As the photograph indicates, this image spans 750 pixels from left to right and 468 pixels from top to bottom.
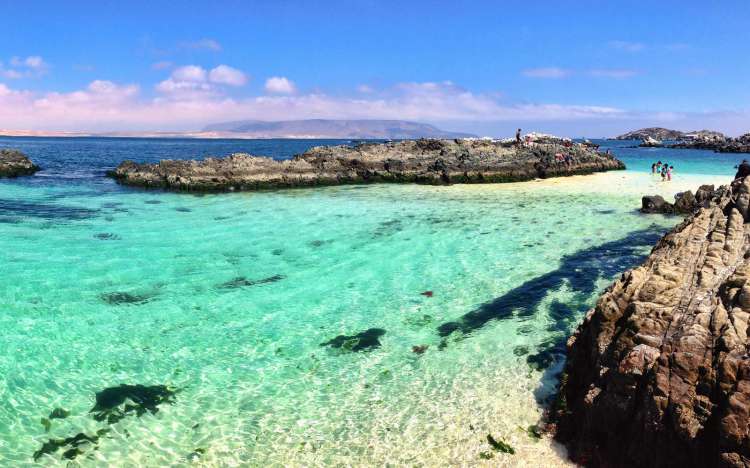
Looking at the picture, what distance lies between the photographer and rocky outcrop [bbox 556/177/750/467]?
606cm

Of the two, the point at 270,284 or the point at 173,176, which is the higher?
the point at 173,176

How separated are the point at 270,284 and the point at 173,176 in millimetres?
29883

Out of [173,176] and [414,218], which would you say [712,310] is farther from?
[173,176]

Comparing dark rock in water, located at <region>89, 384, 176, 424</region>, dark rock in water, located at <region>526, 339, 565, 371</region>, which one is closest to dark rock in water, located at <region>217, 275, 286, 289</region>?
dark rock in water, located at <region>89, 384, 176, 424</region>

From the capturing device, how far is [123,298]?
14617 millimetres

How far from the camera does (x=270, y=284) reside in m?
16.1

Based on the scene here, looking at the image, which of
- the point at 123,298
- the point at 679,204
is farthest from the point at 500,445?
the point at 679,204

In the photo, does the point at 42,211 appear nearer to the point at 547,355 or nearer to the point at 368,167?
the point at 368,167

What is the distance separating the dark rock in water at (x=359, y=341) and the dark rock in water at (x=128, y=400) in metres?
3.75

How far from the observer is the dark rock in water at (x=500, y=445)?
7684 millimetres

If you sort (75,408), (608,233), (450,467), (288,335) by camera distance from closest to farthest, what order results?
1. (450,467)
2. (75,408)
3. (288,335)
4. (608,233)

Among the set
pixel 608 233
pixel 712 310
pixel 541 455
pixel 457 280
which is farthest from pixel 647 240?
pixel 541 455

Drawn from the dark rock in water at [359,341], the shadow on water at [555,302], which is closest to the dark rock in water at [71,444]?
the dark rock in water at [359,341]

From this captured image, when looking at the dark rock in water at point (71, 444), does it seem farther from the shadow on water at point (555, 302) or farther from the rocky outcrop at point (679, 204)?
the rocky outcrop at point (679, 204)
